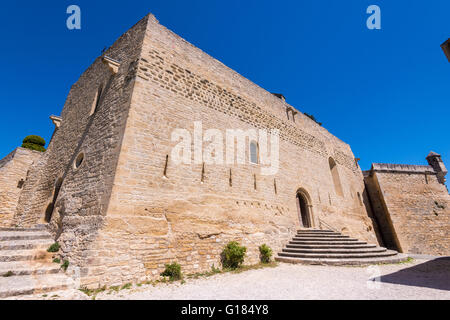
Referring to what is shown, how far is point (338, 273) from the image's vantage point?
5711mm

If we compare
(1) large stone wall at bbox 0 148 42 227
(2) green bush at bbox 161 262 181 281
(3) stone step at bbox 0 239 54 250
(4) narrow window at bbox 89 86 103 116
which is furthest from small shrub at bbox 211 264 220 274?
(1) large stone wall at bbox 0 148 42 227

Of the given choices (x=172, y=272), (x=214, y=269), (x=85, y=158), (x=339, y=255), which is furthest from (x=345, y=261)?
(x=85, y=158)

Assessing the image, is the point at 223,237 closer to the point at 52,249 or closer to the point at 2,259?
the point at 52,249

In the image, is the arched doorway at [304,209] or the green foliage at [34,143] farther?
the green foliage at [34,143]

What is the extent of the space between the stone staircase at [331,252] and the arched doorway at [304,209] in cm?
147

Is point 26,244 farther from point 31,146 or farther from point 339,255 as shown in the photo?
point 31,146

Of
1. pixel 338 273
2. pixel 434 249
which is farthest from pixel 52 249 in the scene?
pixel 434 249

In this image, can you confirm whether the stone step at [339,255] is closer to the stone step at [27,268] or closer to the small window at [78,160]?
the stone step at [27,268]

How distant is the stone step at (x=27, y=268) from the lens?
4.30 metres

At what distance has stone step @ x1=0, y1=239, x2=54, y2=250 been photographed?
521cm

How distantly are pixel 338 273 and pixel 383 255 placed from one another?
3.69m

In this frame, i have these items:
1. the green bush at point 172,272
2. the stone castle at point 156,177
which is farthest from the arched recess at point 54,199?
the green bush at point 172,272
